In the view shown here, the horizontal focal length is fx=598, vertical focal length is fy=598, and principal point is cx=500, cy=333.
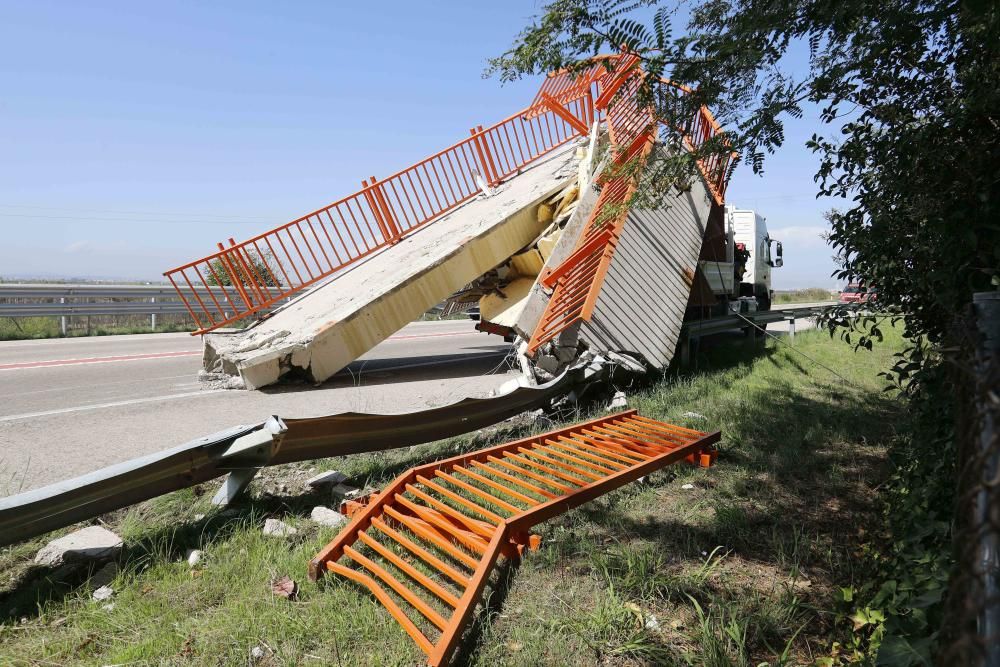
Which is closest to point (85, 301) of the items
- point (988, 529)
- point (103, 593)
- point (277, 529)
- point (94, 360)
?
point (94, 360)

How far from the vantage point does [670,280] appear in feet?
28.1

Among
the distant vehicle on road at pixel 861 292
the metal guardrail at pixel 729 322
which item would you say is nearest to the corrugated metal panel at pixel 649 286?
the metal guardrail at pixel 729 322

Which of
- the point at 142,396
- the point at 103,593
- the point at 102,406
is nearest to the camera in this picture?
the point at 103,593

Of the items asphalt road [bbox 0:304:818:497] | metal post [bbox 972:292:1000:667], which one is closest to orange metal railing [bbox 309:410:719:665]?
metal post [bbox 972:292:1000:667]

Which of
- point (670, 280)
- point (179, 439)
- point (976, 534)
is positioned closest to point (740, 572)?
point (976, 534)

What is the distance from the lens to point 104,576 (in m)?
3.02

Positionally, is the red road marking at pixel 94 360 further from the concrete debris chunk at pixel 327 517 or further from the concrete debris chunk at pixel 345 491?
the concrete debris chunk at pixel 327 517

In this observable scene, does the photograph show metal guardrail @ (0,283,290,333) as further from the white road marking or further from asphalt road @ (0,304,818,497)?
the white road marking

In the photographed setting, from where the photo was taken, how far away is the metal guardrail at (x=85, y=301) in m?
14.0

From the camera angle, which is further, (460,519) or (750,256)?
(750,256)

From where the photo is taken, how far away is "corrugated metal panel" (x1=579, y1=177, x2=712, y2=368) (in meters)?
7.24

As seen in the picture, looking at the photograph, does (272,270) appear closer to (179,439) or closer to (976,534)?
(179,439)

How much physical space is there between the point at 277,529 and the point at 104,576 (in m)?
0.85

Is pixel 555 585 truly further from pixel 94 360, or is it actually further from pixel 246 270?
pixel 94 360
